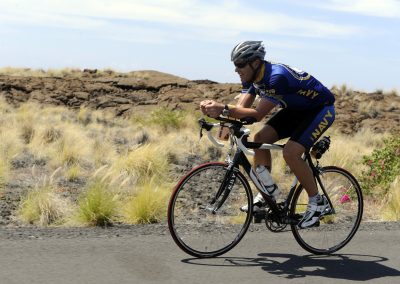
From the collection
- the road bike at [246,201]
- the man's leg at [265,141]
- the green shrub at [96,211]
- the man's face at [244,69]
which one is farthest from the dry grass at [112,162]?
the man's face at [244,69]

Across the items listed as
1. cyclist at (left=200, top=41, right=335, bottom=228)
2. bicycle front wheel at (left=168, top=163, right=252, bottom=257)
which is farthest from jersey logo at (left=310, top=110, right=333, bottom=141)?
bicycle front wheel at (left=168, top=163, right=252, bottom=257)

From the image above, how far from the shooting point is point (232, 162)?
20.7 ft

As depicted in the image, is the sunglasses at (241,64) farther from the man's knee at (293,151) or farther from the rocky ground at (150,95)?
the rocky ground at (150,95)

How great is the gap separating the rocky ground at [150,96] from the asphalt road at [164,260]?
71.8 feet

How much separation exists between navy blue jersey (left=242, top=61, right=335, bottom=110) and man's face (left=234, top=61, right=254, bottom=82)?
85 mm

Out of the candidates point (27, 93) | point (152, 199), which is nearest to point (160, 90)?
point (27, 93)

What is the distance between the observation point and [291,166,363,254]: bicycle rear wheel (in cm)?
679

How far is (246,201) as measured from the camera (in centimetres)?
675

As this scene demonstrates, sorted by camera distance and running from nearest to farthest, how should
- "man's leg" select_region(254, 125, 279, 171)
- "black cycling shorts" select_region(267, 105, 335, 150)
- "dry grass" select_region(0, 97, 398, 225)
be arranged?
"black cycling shorts" select_region(267, 105, 335, 150) → "man's leg" select_region(254, 125, 279, 171) → "dry grass" select_region(0, 97, 398, 225)

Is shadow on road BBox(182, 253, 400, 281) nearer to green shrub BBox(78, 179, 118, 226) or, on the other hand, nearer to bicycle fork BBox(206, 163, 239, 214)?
bicycle fork BBox(206, 163, 239, 214)

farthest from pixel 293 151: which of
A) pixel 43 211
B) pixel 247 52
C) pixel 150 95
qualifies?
pixel 150 95

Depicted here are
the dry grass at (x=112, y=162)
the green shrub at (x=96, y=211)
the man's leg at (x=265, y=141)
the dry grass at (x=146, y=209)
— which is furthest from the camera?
the dry grass at (x=112, y=162)

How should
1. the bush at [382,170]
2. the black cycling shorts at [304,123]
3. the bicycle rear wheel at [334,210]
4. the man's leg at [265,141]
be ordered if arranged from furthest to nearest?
the bush at [382,170]
the bicycle rear wheel at [334,210]
the man's leg at [265,141]
the black cycling shorts at [304,123]

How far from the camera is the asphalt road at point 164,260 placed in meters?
5.59
